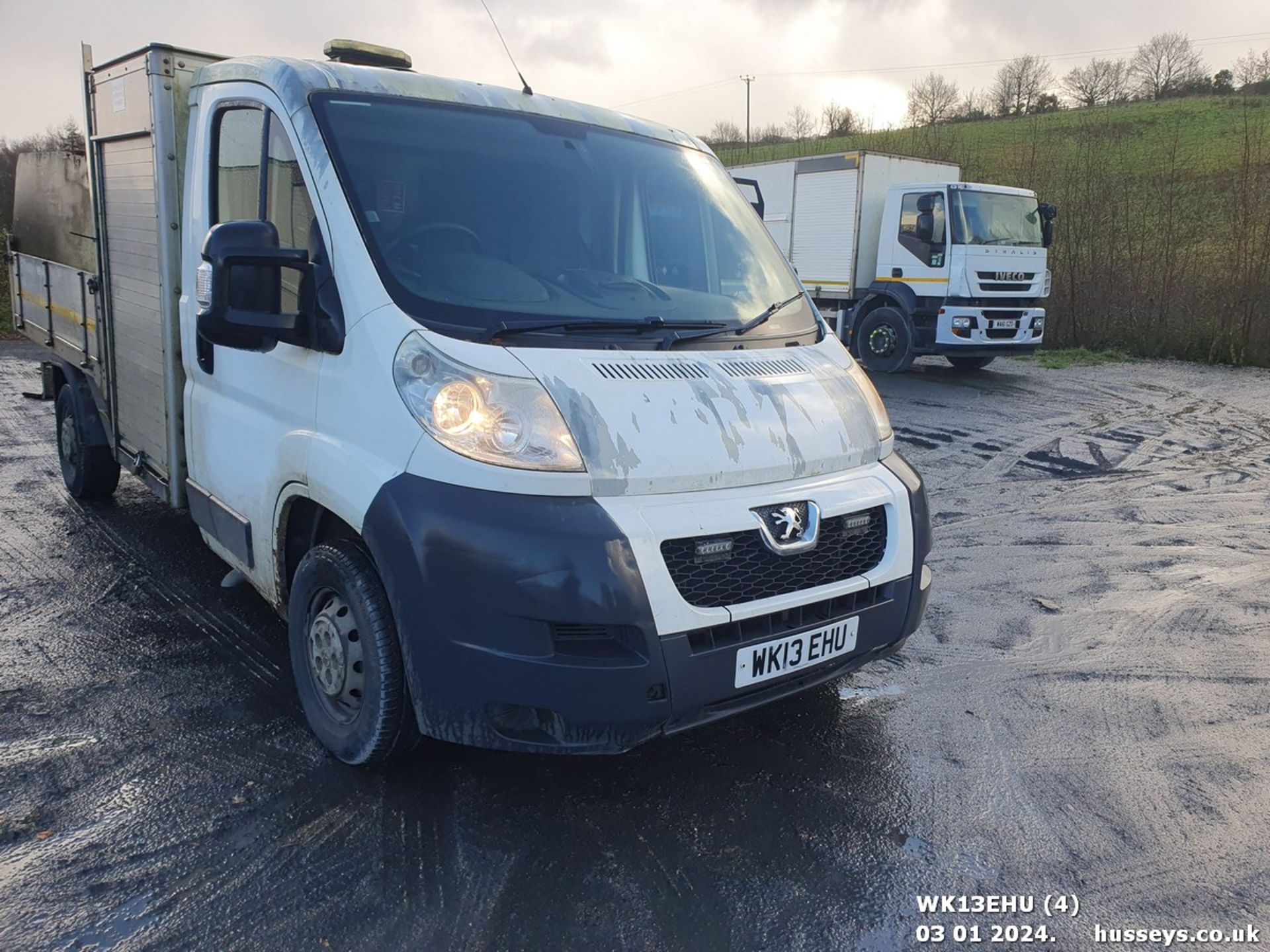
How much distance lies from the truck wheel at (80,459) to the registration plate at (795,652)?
15.8ft

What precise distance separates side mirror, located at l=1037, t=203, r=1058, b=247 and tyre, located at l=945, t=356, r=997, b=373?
1.97 metres

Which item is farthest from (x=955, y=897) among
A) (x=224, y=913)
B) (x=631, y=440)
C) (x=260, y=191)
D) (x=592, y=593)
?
(x=260, y=191)

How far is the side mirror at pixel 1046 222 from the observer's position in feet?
46.3

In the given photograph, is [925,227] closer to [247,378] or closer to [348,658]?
[247,378]

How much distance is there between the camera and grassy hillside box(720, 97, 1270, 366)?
17234mm

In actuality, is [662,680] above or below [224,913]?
above

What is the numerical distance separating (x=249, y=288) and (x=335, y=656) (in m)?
1.23

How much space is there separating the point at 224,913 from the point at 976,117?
129ft

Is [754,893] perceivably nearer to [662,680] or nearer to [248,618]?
[662,680]

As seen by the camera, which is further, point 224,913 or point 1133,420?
point 1133,420

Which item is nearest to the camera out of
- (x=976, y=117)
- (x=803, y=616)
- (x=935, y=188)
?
(x=803, y=616)

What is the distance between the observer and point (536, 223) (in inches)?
132

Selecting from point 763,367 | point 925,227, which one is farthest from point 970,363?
point 763,367

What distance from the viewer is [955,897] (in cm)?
267
